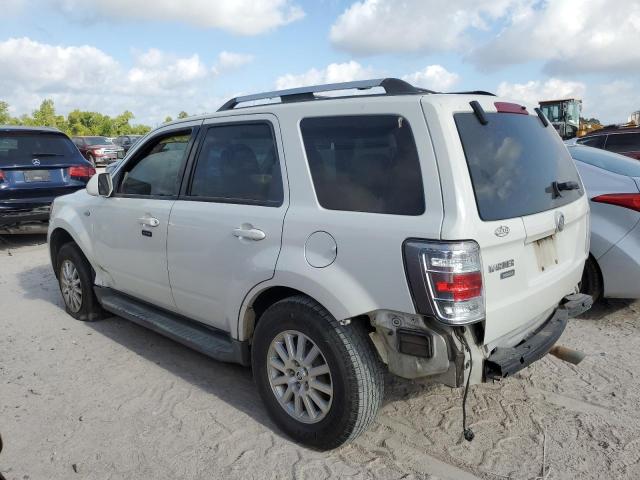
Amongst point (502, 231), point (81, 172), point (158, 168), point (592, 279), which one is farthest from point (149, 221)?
point (81, 172)

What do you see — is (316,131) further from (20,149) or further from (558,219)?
(20,149)

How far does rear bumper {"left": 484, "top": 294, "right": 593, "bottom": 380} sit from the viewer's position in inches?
102

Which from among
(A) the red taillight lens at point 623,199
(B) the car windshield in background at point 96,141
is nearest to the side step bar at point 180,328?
(A) the red taillight lens at point 623,199

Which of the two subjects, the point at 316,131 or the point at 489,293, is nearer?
the point at 489,293

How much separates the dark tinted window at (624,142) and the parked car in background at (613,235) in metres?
6.19

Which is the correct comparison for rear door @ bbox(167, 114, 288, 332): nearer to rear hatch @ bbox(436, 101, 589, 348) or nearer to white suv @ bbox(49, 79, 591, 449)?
white suv @ bbox(49, 79, 591, 449)

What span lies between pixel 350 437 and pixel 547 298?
4.30ft

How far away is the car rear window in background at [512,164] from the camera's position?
258 centimetres

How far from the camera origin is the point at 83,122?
57.7 meters

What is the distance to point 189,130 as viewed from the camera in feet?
12.6

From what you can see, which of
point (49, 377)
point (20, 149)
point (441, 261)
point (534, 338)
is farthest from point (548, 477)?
point (20, 149)

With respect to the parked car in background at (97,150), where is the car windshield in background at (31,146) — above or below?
above

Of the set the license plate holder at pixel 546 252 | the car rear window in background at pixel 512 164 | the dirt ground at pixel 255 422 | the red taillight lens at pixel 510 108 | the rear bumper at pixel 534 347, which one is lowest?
the dirt ground at pixel 255 422

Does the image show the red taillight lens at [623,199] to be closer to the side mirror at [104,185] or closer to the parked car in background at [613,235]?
the parked car in background at [613,235]
